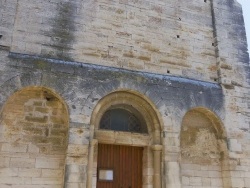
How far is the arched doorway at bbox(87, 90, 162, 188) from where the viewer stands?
5625 millimetres

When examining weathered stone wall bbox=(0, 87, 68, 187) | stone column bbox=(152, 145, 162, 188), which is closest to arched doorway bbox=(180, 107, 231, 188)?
stone column bbox=(152, 145, 162, 188)

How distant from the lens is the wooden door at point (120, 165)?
568 cm

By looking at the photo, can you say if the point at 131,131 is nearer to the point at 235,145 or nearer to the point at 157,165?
the point at 157,165

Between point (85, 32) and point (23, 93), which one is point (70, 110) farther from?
point (85, 32)

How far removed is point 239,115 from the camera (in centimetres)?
667

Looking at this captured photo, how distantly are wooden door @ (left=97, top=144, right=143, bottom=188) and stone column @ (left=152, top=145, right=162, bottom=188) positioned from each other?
1.15 ft

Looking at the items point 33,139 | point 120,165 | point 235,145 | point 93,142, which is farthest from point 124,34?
point 235,145

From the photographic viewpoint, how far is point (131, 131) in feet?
20.0

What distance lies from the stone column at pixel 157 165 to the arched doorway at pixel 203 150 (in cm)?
60

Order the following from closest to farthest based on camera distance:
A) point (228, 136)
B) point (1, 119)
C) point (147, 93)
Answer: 1. point (1, 119)
2. point (147, 93)
3. point (228, 136)

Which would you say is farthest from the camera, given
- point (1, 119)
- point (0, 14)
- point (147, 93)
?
point (147, 93)

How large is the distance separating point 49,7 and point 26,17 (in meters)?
0.50

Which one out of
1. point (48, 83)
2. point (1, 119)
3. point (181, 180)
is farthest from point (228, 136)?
point (1, 119)

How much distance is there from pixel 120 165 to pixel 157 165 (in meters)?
0.69
